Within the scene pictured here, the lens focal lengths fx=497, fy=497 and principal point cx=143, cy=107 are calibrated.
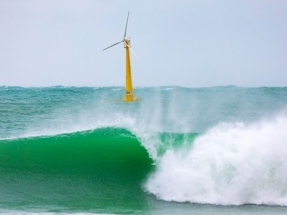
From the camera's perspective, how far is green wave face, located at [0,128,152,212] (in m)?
11.0

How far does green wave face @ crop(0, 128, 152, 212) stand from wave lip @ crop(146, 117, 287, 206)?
810 millimetres

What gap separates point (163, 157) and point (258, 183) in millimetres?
2483

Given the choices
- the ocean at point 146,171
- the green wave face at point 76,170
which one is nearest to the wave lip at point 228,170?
the ocean at point 146,171

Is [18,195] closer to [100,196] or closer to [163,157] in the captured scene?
[100,196]

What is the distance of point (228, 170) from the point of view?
36.3 ft

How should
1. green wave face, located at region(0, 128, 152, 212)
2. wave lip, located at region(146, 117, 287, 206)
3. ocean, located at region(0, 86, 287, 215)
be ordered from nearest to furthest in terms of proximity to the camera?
ocean, located at region(0, 86, 287, 215)
wave lip, located at region(146, 117, 287, 206)
green wave face, located at region(0, 128, 152, 212)

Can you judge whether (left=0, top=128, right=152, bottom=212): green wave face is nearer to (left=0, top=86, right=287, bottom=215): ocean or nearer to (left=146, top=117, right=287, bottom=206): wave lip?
(left=0, top=86, right=287, bottom=215): ocean

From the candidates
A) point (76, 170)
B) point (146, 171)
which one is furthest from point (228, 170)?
point (76, 170)

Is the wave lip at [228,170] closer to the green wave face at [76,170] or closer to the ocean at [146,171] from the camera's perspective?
the ocean at [146,171]

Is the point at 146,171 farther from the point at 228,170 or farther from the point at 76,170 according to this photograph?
the point at 228,170

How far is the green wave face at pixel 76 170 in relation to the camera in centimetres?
1100

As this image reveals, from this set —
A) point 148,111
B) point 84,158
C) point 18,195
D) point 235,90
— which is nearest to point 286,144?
point 84,158

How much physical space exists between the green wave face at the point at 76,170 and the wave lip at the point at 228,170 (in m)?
0.81

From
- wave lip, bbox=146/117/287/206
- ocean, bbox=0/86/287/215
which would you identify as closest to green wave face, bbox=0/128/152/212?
ocean, bbox=0/86/287/215
